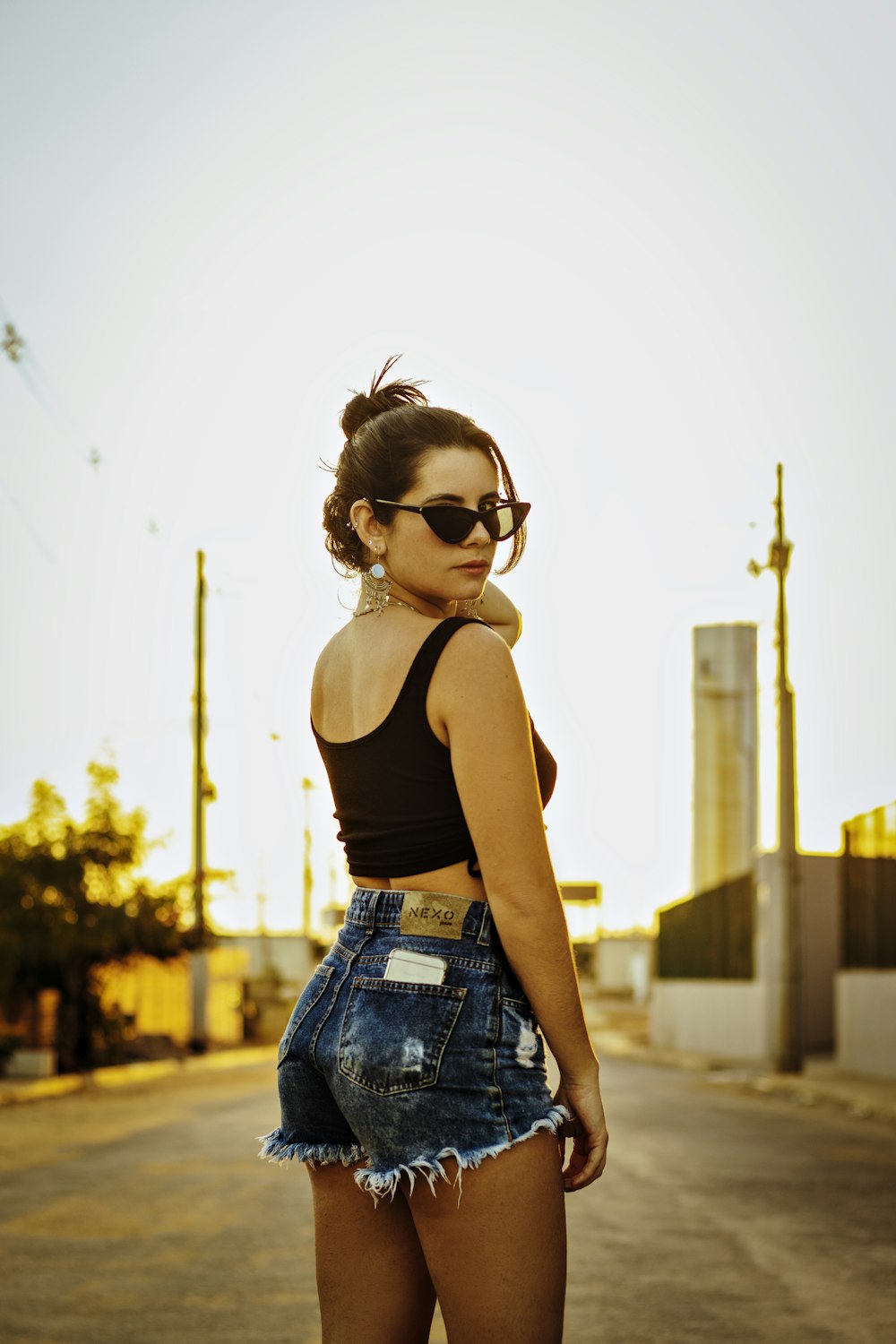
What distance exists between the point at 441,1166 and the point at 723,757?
37426mm

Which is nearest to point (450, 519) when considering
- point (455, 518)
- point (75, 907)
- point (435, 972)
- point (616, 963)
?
point (455, 518)

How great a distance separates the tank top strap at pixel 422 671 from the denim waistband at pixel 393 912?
26 cm

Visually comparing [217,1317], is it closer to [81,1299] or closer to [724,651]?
[81,1299]

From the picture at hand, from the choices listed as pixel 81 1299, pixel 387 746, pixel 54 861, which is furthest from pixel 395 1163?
pixel 54 861

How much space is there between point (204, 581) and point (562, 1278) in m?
30.3

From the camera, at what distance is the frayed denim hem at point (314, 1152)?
235 cm

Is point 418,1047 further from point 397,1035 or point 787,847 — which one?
point 787,847

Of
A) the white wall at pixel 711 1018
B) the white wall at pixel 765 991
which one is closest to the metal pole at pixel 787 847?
the white wall at pixel 765 991

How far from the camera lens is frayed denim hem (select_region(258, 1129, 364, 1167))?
7.72ft

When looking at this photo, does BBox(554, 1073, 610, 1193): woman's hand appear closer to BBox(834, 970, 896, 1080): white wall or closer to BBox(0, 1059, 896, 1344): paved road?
BBox(0, 1059, 896, 1344): paved road

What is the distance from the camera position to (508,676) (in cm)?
227

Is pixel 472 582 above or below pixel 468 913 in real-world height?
above

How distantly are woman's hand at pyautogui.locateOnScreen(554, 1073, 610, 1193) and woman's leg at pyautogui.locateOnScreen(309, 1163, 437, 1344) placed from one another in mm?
279

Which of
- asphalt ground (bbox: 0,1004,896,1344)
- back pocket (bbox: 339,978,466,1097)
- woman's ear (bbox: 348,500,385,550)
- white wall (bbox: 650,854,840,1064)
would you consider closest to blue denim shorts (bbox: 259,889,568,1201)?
back pocket (bbox: 339,978,466,1097)
